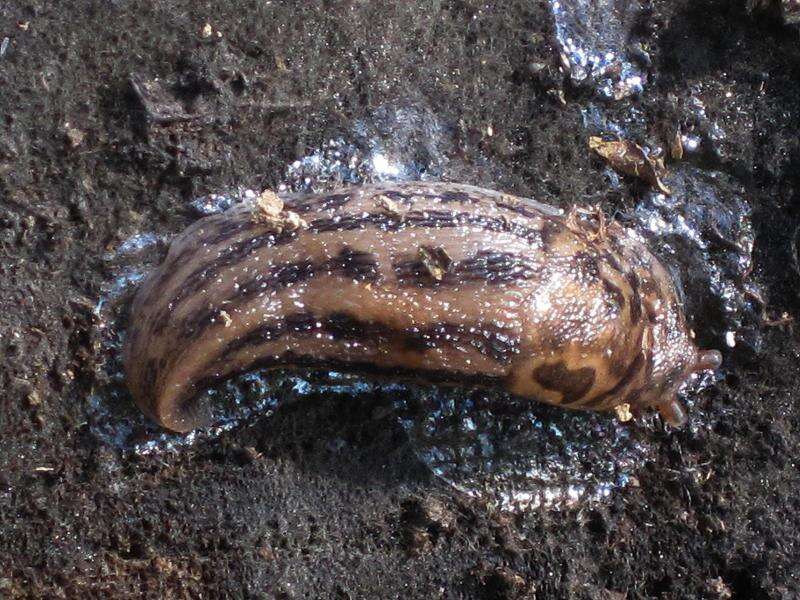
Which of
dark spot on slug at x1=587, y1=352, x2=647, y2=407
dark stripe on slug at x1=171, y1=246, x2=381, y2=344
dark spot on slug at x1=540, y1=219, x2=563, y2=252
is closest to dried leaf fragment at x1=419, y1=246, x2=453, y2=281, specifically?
dark stripe on slug at x1=171, y1=246, x2=381, y2=344

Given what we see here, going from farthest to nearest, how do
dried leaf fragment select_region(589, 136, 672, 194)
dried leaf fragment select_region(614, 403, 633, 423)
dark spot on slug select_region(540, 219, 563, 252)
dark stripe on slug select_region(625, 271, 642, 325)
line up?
1. dried leaf fragment select_region(589, 136, 672, 194)
2. dried leaf fragment select_region(614, 403, 633, 423)
3. dark stripe on slug select_region(625, 271, 642, 325)
4. dark spot on slug select_region(540, 219, 563, 252)

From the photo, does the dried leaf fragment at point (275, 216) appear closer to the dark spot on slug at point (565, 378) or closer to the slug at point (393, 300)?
the slug at point (393, 300)

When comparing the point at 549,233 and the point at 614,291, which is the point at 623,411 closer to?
the point at 614,291

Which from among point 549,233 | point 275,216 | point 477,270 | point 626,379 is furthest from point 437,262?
point 626,379

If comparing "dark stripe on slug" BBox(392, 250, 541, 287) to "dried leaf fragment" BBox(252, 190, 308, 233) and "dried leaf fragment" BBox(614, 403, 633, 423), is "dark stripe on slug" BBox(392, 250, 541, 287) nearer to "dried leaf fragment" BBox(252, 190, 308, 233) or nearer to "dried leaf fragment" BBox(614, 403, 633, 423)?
"dried leaf fragment" BBox(252, 190, 308, 233)

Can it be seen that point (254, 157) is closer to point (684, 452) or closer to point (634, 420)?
point (634, 420)

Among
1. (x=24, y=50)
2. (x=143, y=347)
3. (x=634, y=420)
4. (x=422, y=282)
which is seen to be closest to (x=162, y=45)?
(x=24, y=50)
